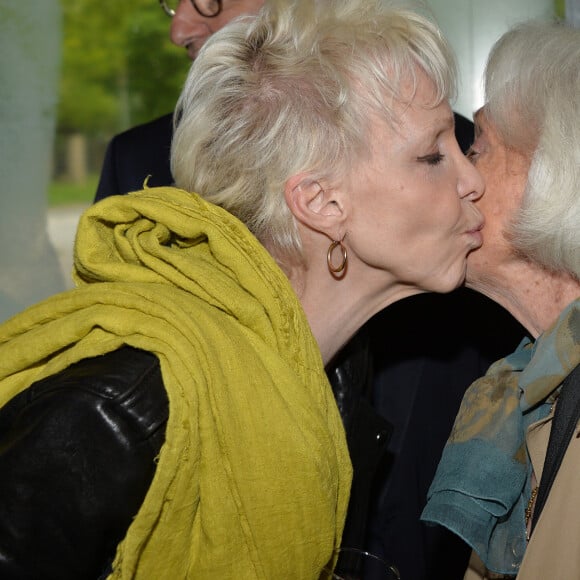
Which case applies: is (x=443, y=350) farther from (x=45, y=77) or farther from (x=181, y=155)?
(x=45, y=77)

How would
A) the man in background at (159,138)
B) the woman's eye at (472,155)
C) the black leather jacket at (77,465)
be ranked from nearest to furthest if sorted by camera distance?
the black leather jacket at (77,465)
the woman's eye at (472,155)
the man in background at (159,138)

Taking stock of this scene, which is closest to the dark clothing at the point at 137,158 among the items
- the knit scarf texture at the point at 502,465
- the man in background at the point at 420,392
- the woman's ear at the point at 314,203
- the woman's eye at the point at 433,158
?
the man in background at the point at 420,392

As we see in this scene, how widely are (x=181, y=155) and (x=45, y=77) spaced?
5.91 feet

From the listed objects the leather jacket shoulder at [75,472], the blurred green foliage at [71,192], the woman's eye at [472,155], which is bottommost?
the blurred green foliage at [71,192]

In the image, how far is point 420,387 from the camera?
232 centimetres

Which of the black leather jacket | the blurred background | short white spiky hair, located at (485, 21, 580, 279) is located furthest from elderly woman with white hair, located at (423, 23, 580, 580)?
the blurred background

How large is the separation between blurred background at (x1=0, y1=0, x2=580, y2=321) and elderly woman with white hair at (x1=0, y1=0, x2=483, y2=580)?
1.66m

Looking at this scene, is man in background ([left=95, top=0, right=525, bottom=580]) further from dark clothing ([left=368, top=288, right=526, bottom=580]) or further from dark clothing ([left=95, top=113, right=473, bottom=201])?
dark clothing ([left=95, top=113, right=473, bottom=201])

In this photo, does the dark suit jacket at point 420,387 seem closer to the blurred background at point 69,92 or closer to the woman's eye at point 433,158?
the woman's eye at point 433,158

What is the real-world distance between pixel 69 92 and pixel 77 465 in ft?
7.88

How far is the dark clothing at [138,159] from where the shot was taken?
8.51 ft

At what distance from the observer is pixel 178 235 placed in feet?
5.56

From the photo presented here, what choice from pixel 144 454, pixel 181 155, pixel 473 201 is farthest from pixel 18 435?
pixel 473 201

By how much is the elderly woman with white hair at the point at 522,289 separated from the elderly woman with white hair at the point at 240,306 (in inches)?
3.8
